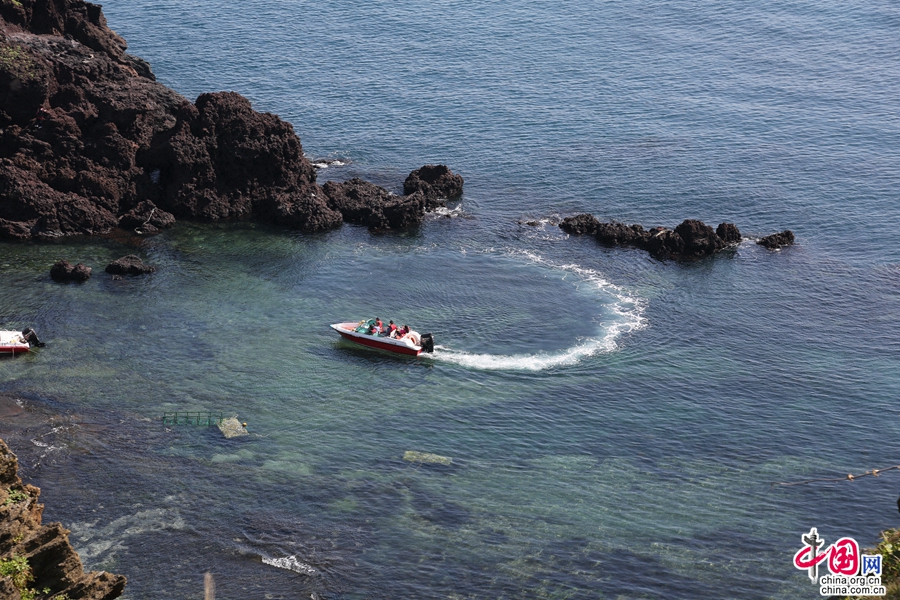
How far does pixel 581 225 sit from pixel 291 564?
160 feet

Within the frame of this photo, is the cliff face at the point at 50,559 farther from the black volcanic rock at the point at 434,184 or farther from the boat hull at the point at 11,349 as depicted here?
the black volcanic rock at the point at 434,184

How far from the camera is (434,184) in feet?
296

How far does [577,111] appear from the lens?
113438mm

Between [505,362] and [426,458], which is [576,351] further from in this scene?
[426,458]

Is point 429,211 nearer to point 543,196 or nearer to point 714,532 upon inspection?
point 543,196

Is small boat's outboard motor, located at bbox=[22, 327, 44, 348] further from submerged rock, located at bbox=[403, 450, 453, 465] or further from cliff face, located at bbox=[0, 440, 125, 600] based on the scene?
cliff face, located at bbox=[0, 440, 125, 600]

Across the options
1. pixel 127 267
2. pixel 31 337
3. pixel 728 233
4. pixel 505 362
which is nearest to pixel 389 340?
pixel 505 362

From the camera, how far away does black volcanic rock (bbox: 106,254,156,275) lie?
7281cm

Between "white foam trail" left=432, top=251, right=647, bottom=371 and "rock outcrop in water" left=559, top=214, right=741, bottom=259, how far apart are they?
880 cm

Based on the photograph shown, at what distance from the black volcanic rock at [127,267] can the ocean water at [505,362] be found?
1099 millimetres

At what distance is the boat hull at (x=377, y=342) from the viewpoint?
6518 centimetres

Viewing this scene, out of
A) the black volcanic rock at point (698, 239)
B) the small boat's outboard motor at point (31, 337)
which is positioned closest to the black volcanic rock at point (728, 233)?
the black volcanic rock at point (698, 239)

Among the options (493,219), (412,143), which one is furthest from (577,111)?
(493,219)

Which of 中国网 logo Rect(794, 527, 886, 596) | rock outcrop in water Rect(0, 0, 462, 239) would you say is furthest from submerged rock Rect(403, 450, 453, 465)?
rock outcrop in water Rect(0, 0, 462, 239)
